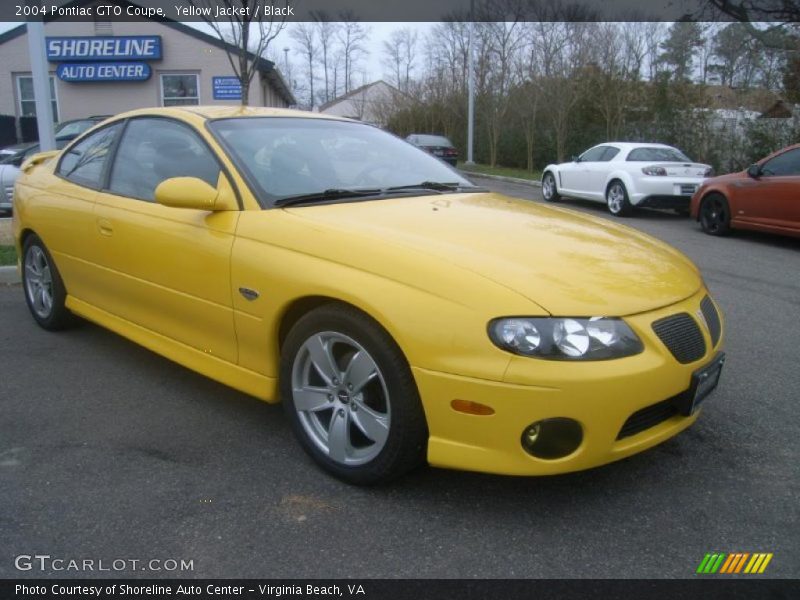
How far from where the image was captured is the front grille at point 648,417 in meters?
2.46

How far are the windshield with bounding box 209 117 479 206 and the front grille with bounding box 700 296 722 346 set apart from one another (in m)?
1.45

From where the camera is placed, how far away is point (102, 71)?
22688mm

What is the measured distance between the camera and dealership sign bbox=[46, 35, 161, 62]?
22.4m

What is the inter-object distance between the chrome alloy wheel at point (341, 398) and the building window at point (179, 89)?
22.7m

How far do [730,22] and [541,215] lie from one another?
1838 centimetres

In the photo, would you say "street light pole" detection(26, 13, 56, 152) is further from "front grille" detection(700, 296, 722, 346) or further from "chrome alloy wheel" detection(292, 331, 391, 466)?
"front grille" detection(700, 296, 722, 346)

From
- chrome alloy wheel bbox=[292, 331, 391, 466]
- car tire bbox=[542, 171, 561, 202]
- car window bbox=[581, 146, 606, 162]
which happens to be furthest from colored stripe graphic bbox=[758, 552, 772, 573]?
car tire bbox=[542, 171, 561, 202]

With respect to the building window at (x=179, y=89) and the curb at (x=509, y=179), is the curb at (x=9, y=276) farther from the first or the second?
the building window at (x=179, y=89)

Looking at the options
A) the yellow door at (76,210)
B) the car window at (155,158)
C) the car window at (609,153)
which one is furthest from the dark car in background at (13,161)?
the car window at (609,153)

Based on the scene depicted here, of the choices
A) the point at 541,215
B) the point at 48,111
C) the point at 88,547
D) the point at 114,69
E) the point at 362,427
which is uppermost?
the point at 114,69

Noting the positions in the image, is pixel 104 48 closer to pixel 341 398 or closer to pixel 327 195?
pixel 327 195

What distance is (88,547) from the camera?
2389mm

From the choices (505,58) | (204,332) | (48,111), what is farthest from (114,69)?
(204,332)
